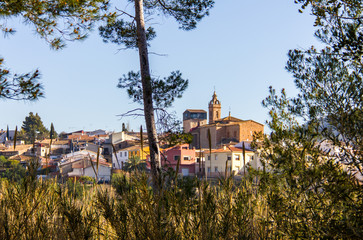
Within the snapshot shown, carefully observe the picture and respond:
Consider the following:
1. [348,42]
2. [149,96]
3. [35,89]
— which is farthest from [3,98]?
[348,42]

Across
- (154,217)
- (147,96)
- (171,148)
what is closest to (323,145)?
(154,217)

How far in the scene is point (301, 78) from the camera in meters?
3.23

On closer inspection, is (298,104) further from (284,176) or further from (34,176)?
(34,176)

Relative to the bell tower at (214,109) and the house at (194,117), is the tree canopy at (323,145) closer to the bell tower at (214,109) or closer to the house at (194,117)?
the house at (194,117)

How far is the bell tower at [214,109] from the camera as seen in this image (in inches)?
3310

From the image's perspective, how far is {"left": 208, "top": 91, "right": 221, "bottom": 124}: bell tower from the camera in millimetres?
84062

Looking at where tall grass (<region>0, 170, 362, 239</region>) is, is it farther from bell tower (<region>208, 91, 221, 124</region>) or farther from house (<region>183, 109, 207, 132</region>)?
bell tower (<region>208, 91, 221, 124</region>)

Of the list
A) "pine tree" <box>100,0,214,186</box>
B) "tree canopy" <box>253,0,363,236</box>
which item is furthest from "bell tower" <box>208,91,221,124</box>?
"tree canopy" <box>253,0,363,236</box>

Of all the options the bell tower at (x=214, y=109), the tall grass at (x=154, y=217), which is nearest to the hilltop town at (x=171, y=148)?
the bell tower at (x=214, y=109)

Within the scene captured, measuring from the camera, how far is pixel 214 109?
84.1 m

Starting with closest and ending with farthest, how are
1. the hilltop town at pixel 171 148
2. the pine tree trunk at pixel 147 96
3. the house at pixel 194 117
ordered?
the pine tree trunk at pixel 147 96, the hilltop town at pixel 171 148, the house at pixel 194 117

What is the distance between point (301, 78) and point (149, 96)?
3895 mm

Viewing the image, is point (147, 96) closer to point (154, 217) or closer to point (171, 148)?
point (154, 217)

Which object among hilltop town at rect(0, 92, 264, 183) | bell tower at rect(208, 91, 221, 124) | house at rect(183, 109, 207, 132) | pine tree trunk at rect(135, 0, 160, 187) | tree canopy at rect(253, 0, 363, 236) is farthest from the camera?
bell tower at rect(208, 91, 221, 124)
